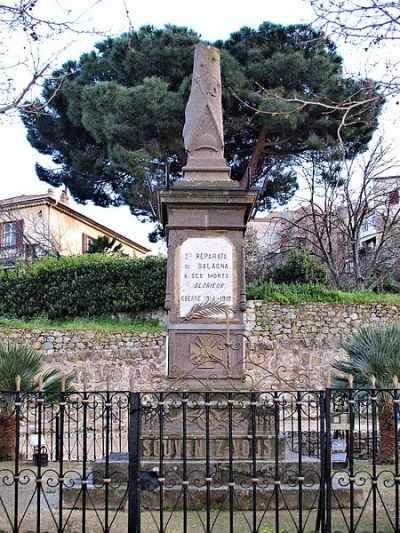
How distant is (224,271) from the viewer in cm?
784

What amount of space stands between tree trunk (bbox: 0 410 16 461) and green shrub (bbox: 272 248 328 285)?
13.2 meters

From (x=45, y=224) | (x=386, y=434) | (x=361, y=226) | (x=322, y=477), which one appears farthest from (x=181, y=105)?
(x=322, y=477)

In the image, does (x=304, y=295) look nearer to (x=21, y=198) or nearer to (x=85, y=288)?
(x=85, y=288)

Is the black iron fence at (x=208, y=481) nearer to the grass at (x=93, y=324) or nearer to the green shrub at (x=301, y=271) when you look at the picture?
the grass at (x=93, y=324)

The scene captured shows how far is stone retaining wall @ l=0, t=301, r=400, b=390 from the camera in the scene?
19312mm

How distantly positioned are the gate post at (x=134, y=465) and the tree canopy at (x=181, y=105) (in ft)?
52.4

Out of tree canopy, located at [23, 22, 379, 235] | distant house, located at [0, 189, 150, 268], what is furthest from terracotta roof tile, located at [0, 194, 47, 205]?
tree canopy, located at [23, 22, 379, 235]

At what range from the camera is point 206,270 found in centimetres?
783

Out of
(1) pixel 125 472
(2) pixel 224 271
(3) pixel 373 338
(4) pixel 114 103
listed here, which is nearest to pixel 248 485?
(1) pixel 125 472

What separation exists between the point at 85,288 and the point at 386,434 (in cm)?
1291

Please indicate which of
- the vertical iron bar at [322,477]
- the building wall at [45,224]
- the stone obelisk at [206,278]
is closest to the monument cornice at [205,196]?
the stone obelisk at [206,278]

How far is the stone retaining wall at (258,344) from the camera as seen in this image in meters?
19.3

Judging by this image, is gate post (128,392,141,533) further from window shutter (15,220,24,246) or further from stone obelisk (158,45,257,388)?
window shutter (15,220,24,246)

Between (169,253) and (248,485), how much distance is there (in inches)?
105
